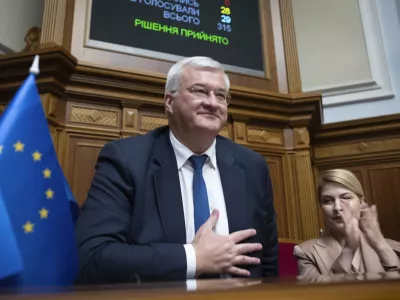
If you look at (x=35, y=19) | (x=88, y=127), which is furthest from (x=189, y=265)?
(x=35, y=19)

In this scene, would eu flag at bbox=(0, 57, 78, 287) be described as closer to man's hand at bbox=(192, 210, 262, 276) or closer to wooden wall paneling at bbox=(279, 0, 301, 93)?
man's hand at bbox=(192, 210, 262, 276)

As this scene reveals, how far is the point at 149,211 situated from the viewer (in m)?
1.12

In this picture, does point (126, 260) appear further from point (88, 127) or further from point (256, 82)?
point (256, 82)

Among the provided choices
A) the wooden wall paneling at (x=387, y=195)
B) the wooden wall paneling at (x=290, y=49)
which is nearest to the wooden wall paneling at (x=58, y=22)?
the wooden wall paneling at (x=290, y=49)

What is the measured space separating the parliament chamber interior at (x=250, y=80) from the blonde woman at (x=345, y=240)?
360 mm

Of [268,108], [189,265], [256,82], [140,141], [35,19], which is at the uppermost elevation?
[35,19]

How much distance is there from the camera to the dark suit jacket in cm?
95

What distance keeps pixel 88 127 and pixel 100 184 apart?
1118mm

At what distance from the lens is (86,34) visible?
7.96 feet

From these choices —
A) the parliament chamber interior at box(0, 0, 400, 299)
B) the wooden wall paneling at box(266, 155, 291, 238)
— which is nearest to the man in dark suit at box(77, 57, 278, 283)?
the parliament chamber interior at box(0, 0, 400, 299)

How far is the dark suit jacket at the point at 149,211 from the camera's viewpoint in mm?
954

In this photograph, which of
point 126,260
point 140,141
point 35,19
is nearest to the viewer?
point 126,260

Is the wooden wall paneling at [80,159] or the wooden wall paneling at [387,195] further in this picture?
the wooden wall paneling at [387,195]

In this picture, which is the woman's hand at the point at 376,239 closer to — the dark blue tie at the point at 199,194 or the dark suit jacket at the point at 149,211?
the dark suit jacket at the point at 149,211
